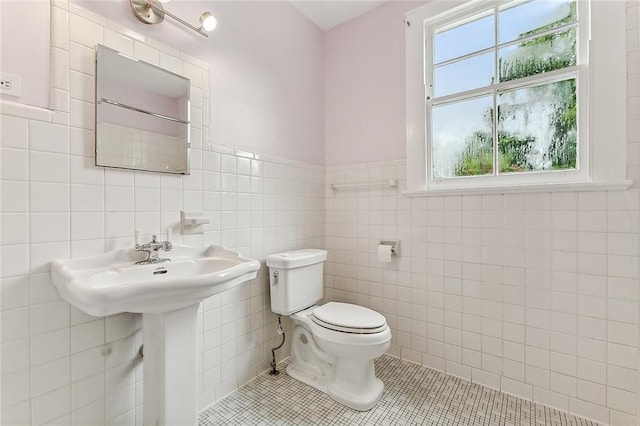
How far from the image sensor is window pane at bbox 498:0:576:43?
1601 millimetres

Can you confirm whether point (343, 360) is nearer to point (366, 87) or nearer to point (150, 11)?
point (366, 87)

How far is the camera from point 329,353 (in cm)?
164

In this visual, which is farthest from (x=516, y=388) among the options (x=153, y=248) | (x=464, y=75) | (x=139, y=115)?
(x=139, y=115)

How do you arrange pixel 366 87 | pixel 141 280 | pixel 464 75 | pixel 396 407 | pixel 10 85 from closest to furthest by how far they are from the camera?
pixel 10 85 → pixel 141 280 → pixel 396 407 → pixel 464 75 → pixel 366 87

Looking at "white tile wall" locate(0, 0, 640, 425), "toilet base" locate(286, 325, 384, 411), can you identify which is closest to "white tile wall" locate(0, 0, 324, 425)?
"white tile wall" locate(0, 0, 640, 425)

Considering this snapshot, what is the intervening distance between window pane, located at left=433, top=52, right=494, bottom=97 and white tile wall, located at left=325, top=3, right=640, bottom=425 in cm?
59

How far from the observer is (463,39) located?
1.93 m

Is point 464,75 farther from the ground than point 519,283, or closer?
farther from the ground

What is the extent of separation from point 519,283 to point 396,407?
977 mm

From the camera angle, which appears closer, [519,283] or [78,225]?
[78,225]

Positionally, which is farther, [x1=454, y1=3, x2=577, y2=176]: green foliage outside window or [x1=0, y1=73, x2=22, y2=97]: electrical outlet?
[x1=454, y1=3, x2=577, y2=176]: green foliage outside window

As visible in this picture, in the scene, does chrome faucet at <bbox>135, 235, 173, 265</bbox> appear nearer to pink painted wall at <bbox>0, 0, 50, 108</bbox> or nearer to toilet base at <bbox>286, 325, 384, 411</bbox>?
pink painted wall at <bbox>0, 0, 50, 108</bbox>

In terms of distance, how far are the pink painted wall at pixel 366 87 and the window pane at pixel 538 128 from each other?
0.63 metres

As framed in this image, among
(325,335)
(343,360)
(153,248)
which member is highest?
(153,248)
